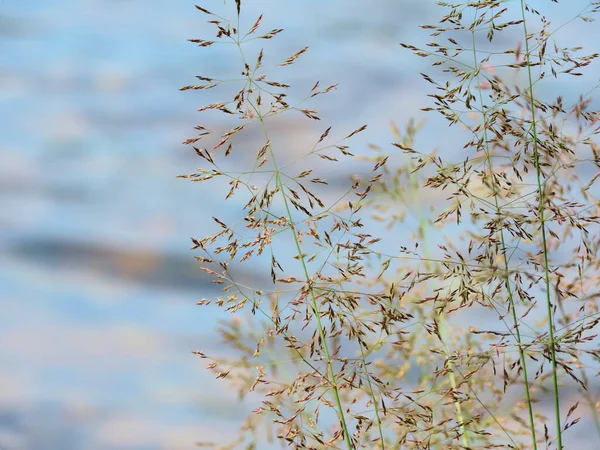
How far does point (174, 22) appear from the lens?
1.28m

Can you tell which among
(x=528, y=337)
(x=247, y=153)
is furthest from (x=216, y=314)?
(x=528, y=337)

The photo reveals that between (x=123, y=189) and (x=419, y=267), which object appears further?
(x=123, y=189)

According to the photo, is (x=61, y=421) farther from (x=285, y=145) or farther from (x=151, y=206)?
(x=285, y=145)

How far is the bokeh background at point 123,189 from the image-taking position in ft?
3.89

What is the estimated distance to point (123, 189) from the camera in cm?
125

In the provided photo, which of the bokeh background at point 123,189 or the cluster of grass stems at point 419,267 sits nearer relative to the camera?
the cluster of grass stems at point 419,267

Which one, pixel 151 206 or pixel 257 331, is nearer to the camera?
pixel 257 331

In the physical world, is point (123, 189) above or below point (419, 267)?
above

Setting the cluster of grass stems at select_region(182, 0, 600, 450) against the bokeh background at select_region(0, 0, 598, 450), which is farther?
the bokeh background at select_region(0, 0, 598, 450)

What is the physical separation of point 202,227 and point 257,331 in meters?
0.22

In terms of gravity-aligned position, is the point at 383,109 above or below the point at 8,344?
above

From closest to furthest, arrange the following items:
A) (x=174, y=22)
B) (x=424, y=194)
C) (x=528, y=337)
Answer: (x=528, y=337)
(x=424, y=194)
(x=174, y=22)

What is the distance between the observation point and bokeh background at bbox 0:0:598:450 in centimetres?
119

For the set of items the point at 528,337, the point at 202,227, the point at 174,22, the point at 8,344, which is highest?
the point at 174,22
